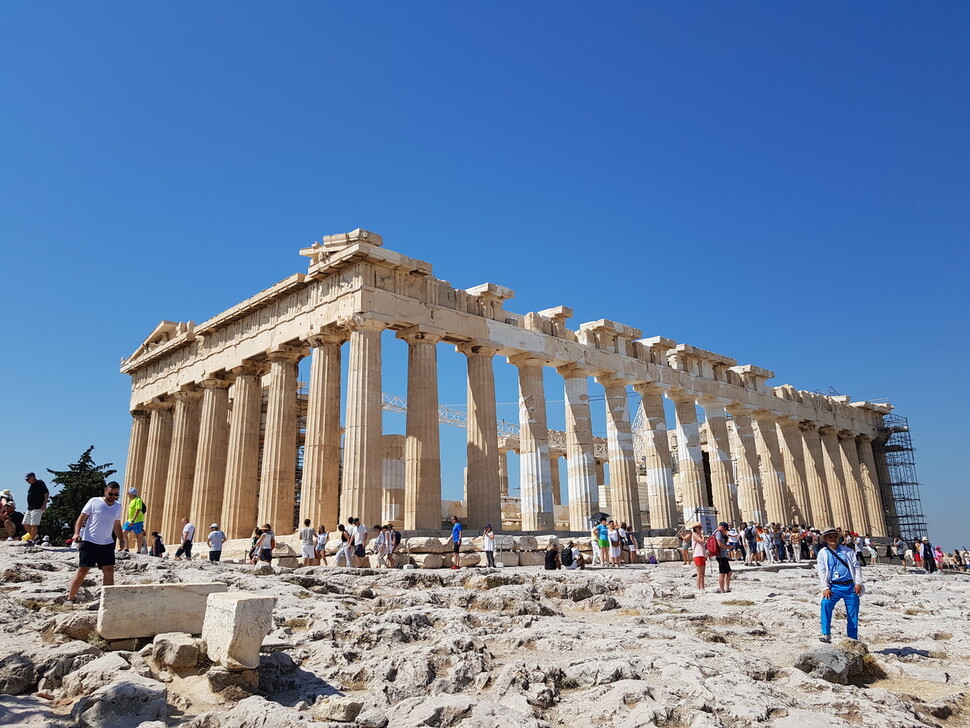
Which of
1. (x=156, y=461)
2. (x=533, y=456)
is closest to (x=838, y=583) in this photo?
(x=533, y=456)

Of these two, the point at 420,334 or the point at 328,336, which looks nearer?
the point at 328,336

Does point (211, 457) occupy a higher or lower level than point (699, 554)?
higher

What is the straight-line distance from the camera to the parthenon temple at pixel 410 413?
2483cm

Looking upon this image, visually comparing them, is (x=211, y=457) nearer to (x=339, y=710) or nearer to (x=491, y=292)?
(x=491, y=292)

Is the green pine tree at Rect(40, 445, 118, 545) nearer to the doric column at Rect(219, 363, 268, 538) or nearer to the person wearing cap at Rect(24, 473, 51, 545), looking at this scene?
the doric column at Rect(219, 363, 268, 538)

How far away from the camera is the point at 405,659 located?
335 inches

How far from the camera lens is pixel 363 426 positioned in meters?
23.7

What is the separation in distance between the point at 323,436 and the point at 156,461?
1404cm

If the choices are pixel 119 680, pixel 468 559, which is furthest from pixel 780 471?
pixel 119 680

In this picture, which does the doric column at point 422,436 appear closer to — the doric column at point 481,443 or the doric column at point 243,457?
the doric column at point 481,443

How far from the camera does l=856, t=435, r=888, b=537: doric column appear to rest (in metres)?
45.2

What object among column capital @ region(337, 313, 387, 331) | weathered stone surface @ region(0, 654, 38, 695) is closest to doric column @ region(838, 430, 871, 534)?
column capital @ region(337, 313, 387, 331)

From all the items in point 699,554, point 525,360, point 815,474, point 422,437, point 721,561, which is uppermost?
point 525,360

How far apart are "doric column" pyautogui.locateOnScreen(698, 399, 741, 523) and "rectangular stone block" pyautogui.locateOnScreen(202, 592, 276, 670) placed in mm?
31761
